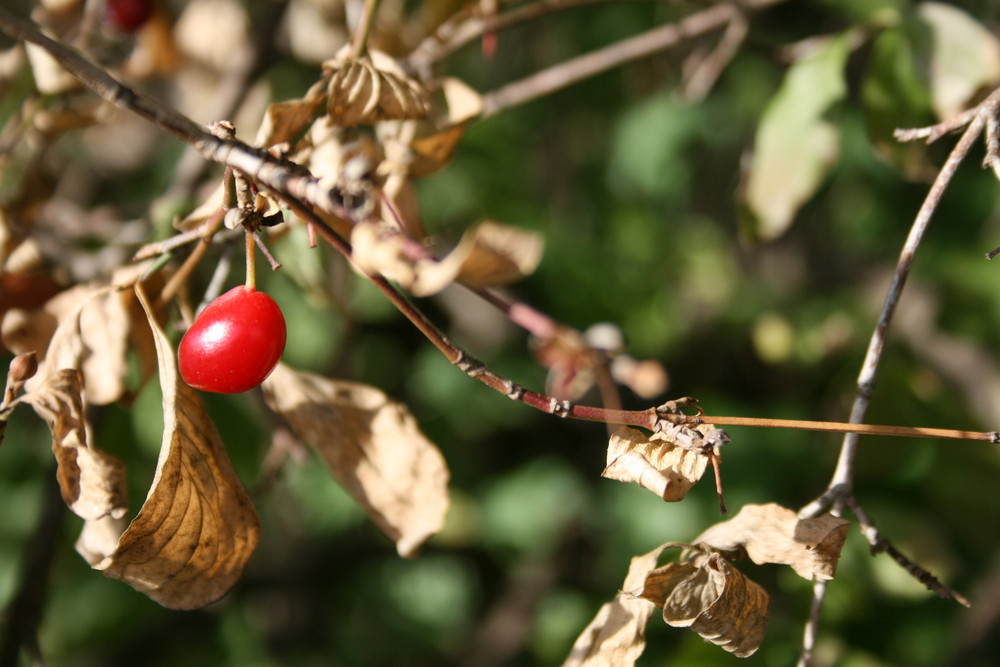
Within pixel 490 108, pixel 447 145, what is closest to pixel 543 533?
pixel 490 108

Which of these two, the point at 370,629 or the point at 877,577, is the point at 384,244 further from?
the point at 370,629

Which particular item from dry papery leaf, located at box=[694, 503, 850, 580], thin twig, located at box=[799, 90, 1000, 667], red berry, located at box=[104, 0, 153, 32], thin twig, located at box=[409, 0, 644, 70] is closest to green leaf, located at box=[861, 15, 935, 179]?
thin twig, located at box=[799, 90, 1000, 667]

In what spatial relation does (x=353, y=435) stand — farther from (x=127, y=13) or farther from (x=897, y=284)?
(x=127, y=13)

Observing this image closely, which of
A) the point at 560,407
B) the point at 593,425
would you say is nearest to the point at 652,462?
the point at 560,407

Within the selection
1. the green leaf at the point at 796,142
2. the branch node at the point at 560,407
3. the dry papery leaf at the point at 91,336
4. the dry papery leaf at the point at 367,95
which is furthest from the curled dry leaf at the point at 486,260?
the green leaf at the point at 796,142

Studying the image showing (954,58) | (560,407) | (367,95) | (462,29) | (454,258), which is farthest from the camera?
(462,29)

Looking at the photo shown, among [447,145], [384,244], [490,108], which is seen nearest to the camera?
[384,244]
